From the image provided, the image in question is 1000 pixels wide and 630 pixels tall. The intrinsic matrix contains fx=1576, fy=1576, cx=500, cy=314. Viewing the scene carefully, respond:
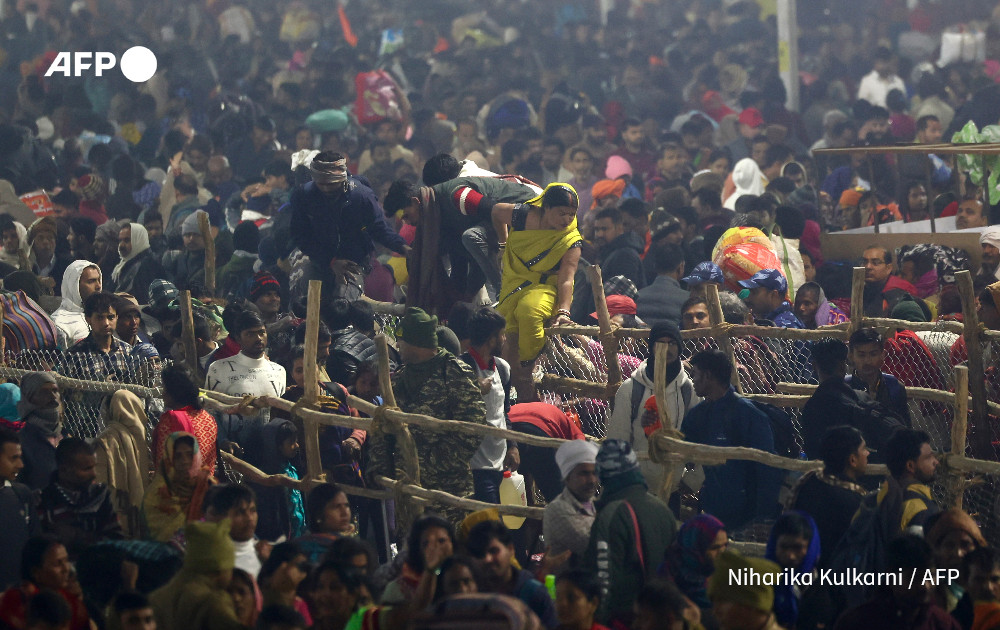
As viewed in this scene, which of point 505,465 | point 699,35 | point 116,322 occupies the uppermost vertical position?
point 699,35

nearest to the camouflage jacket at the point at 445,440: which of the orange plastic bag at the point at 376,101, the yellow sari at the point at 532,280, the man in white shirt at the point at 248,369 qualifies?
the man in white shirt at the point at 248,369

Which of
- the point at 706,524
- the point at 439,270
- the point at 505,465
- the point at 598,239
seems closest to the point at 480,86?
the point at 598,239

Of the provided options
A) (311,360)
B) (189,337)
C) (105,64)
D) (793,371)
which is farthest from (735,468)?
(105,64)

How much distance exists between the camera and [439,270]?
9992 mm

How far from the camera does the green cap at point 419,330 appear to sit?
26.4 ft

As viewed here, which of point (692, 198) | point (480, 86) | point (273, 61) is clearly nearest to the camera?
point (692, 198)

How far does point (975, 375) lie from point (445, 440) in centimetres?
271

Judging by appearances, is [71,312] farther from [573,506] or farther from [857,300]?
[857,300]

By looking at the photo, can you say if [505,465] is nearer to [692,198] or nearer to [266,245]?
[266,245]

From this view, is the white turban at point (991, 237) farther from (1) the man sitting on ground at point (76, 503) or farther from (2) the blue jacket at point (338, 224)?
(1) the man sitting on ground at point (76, 503)

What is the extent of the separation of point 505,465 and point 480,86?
12.6 meters

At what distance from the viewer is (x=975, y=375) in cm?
801

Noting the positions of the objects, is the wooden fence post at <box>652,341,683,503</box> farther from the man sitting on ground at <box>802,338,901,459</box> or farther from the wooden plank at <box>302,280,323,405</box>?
the wooden plank at <box>302,280,323,405</box>

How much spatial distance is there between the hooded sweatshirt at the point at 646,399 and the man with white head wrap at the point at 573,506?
4.38ft
